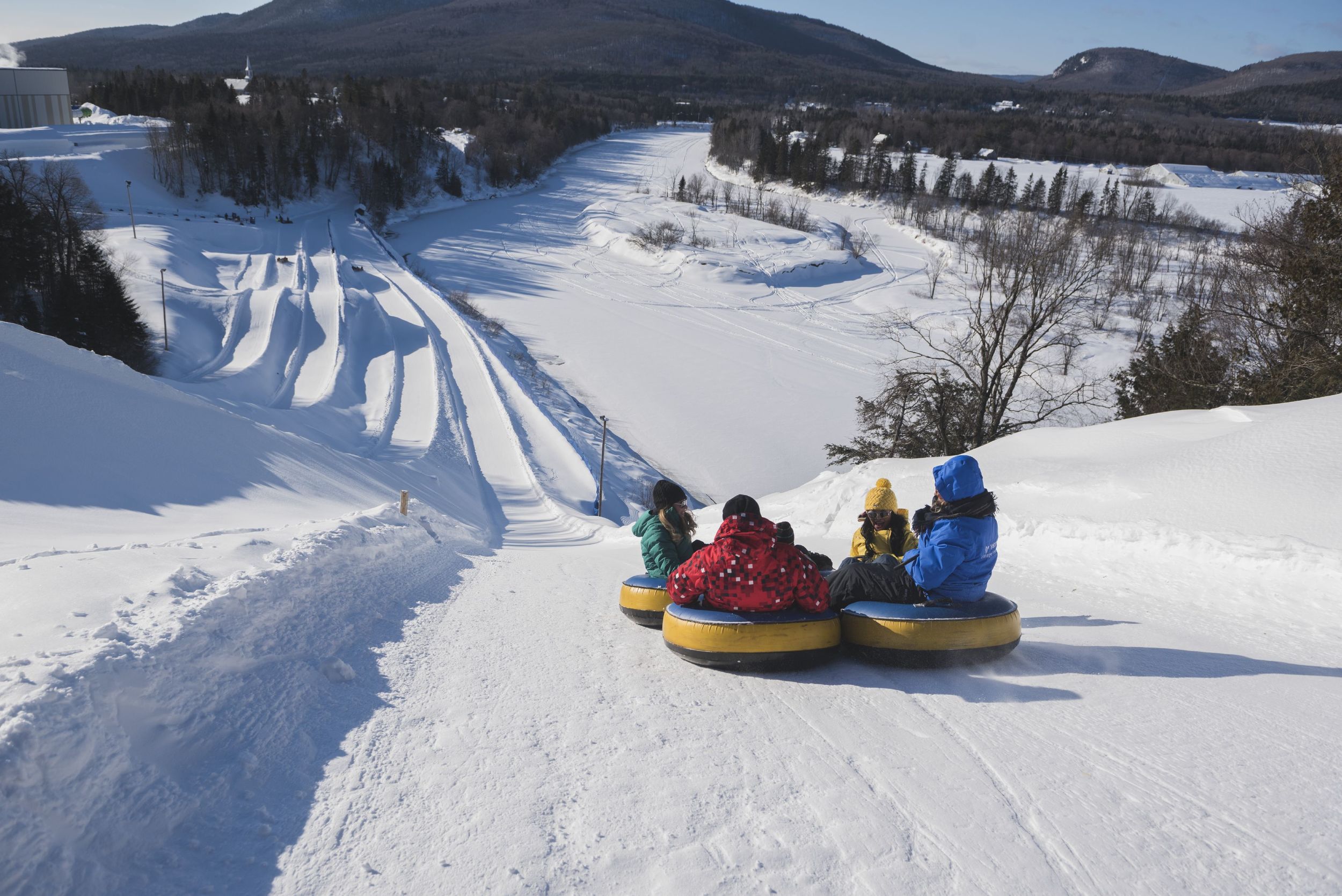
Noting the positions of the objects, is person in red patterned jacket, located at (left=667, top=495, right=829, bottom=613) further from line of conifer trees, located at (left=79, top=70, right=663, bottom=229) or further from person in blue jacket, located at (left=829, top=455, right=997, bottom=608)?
line of conifer trees, located at (left=79, top=70, right=663, bottom=229)

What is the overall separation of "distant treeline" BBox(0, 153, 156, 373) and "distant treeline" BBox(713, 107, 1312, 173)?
99.8 metres

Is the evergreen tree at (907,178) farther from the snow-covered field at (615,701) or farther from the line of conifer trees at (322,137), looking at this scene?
the snow-covered field at (615,701)

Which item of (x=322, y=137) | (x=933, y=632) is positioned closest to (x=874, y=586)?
(x=933, y=632)

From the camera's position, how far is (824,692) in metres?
4.54

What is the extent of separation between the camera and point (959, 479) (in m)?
4.70

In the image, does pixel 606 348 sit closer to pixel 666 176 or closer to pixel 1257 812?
pixel 1257 812

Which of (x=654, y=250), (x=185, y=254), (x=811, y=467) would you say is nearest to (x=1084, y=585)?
(x=811, y=467)

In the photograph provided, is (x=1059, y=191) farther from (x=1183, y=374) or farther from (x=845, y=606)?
(x=845, y=606)

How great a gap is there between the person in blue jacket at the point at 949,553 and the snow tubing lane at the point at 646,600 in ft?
4.37

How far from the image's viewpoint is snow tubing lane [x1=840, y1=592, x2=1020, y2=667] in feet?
15.5

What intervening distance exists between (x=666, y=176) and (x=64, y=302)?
93.7 m

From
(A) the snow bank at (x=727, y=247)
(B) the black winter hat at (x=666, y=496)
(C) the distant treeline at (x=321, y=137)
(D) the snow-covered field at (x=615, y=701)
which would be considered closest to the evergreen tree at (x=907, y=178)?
(A) the snow bank at (x=727, y=247)

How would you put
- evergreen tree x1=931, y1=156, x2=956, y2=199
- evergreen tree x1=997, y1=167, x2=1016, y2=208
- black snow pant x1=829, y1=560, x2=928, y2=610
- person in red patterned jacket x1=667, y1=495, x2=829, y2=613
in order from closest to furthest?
person in red patterned jacket x1=667, y1=495, x2=829, y2=613
black snow pant x1=829, y1=560, x2=928, y2=610
evergreen tree x1=997, y1=167, x2=1016, y2=208
evergreen tree x1=931, y1=156, x2=956, y2=199

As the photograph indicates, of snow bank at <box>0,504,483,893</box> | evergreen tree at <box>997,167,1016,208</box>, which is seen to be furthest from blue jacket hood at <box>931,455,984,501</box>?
evergreen tree at <box>997,167,1016,208</box>
